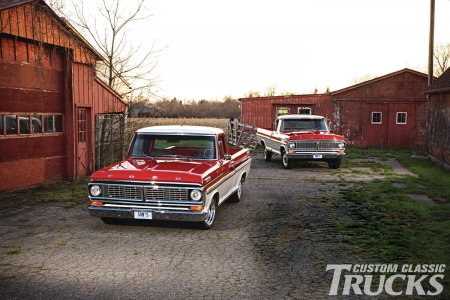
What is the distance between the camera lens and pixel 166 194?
6824mm

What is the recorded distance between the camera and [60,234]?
705 cm

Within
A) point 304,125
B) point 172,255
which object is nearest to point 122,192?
point 172,255

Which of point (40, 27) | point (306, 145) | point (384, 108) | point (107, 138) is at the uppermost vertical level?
point (40, 27)

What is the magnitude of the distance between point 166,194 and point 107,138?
9970mm

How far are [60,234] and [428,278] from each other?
17.7 ft

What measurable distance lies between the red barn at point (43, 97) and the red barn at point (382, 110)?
52.8ft

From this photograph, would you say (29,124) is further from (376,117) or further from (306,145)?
(376,117)

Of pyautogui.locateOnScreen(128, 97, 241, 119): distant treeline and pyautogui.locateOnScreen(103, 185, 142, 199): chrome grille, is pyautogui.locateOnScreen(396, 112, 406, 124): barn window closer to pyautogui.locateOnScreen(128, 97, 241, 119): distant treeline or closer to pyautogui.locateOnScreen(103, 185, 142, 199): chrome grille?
pyautogui.locateOnScreen(103, 185, 142, 199): chrome grille

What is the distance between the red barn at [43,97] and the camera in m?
10.4

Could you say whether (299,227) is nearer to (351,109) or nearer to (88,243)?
(88,243)

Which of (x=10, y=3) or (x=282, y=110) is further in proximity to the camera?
(x=282, y=110)

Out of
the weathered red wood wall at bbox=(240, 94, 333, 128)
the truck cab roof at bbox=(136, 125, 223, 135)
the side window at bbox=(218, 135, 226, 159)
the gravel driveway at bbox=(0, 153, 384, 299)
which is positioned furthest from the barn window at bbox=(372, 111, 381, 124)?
the truck cab roof at bbox=(136, 125, 223, 135)

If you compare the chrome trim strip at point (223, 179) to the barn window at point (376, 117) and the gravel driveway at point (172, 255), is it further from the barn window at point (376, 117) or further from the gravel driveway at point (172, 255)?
the barn window at point (376, 117)

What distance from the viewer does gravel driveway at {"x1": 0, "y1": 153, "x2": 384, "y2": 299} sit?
191 inches
